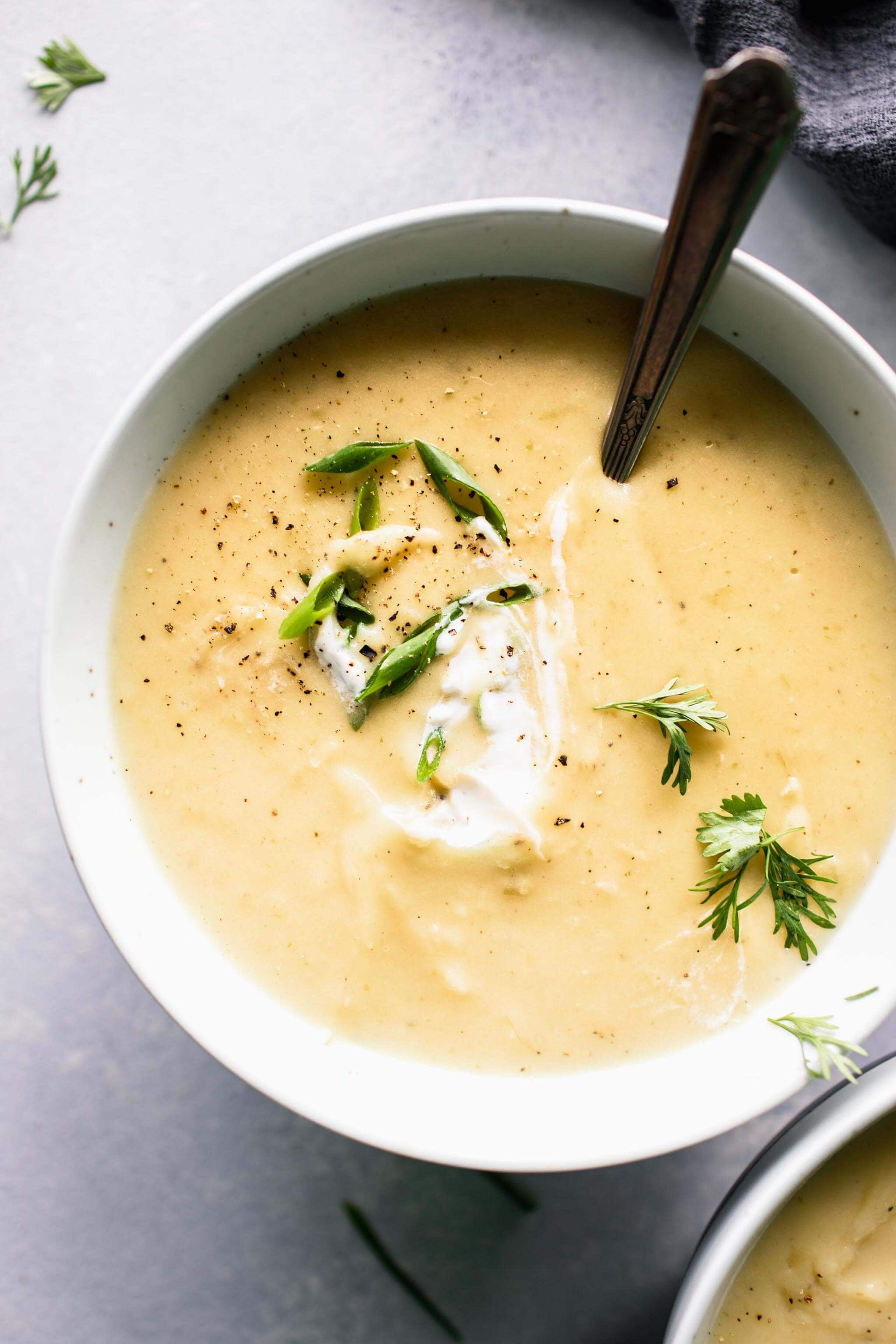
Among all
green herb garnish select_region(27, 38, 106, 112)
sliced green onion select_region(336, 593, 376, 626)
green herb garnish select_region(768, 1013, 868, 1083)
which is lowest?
green herb garnish select_region(768, 1013, 868, 1083)

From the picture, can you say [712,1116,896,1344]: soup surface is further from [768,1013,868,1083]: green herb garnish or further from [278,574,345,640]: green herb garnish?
[278,574,345,640]: green herb garnish

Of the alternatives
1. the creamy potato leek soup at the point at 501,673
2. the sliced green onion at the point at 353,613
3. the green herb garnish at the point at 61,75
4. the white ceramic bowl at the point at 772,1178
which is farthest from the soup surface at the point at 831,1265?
the green herb garnish at the point at 61,75

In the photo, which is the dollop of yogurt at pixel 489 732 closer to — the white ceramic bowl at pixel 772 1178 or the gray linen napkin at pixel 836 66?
the white ceramic bowl at pixel 772 1178

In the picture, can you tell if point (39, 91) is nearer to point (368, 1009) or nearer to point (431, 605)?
point (431, 605)

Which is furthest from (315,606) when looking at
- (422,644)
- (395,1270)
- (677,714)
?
(395,1270)

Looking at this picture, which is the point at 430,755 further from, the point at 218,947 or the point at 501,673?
the point at 218,947

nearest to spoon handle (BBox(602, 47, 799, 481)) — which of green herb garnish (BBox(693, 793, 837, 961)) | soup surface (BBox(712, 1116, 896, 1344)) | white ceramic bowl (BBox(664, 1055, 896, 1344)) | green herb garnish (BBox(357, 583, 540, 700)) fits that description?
green herb garnish (BBox(357, 583, 540, 700))
